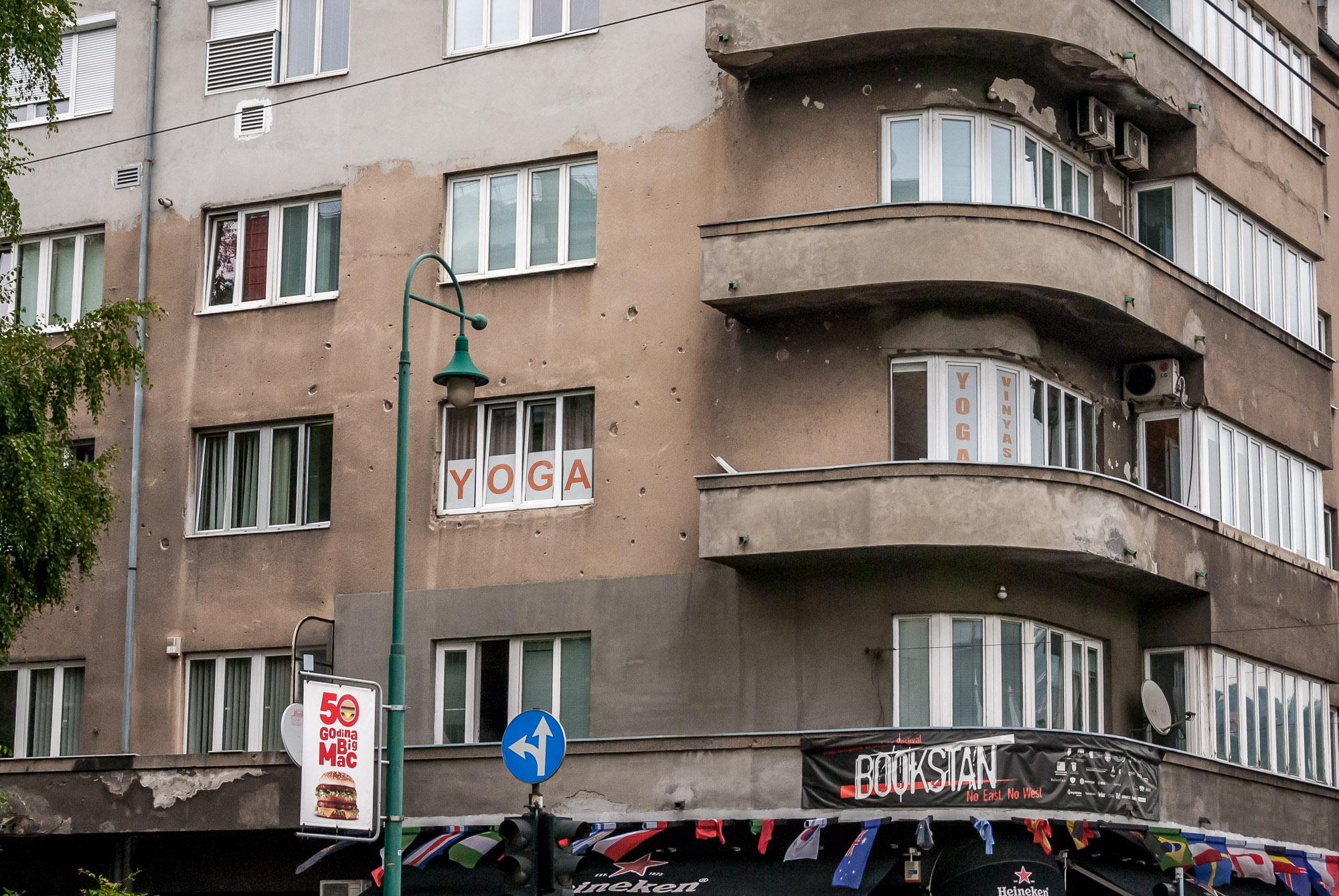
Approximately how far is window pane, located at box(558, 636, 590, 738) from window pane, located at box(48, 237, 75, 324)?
963 cm

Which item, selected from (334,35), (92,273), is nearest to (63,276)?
(92,273)

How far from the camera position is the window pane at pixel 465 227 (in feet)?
83.2

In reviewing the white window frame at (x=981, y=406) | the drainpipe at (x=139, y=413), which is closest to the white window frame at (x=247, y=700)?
the drainpipe at (x=139, y=413)

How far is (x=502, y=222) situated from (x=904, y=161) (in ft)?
17.6

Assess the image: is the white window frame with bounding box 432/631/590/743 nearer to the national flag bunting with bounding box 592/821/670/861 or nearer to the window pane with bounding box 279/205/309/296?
the national flag bunting with bounding box 592/821/670/861

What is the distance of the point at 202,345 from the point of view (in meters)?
26.8

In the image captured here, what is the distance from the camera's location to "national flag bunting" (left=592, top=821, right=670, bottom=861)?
72.5ft

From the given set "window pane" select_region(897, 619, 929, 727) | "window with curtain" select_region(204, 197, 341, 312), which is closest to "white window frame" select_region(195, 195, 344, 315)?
"window with curtain" select_region(204, 197, 341, 312)

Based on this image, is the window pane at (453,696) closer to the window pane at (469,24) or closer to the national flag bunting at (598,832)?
the national flag bunting at (598,832)

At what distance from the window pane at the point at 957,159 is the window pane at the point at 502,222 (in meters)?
5.67

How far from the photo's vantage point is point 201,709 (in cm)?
2605

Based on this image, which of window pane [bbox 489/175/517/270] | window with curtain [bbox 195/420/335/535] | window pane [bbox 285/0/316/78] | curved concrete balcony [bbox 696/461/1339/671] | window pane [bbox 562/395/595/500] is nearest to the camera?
curved concrete balcony [bbox 696/461/1339/671]

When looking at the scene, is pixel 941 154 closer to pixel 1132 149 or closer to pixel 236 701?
pixel 1132 149

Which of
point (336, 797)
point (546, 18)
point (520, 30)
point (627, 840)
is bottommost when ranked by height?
point (627, 840)
